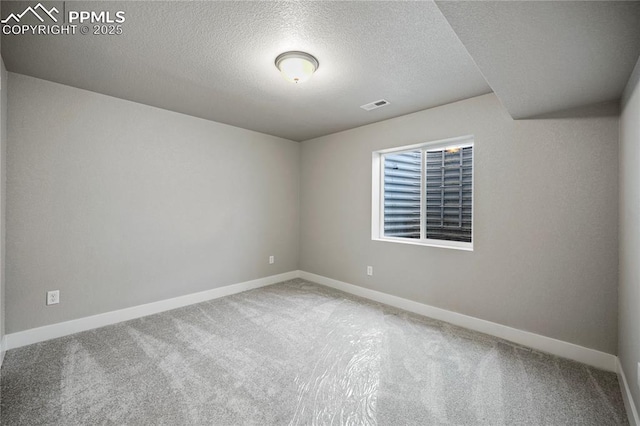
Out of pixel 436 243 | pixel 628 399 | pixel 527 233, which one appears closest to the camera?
pixel 628 399

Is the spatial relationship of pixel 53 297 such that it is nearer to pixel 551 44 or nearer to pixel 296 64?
pixel 296 64

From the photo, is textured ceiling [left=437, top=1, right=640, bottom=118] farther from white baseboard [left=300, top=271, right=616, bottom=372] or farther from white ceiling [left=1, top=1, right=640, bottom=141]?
white baseboard [left=300, top=271, right=616, bottom=372]

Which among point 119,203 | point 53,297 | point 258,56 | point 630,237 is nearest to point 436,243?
point 630,237

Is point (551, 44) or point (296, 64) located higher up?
point (296, 64)

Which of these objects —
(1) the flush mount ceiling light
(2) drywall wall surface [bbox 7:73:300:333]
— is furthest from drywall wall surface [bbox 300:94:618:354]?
(2) drywall wall surface [bbox 7:73:300:333]

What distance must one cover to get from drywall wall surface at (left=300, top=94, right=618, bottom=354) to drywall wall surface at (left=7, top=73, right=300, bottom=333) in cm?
199

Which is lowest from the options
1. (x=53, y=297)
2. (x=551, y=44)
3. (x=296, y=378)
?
(x=296, y=378)

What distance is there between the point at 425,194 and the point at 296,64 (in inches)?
88.7

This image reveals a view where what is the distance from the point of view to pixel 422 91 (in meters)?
2.70

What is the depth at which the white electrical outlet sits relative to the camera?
2574 mm

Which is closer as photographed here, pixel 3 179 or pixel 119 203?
pixel 3 179

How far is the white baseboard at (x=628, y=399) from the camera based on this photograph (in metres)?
1.53

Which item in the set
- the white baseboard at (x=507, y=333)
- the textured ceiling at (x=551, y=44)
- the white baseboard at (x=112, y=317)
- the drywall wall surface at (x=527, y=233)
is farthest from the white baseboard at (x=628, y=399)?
the white baseboard at (x=112, y=317)

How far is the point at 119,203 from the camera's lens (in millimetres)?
2973
